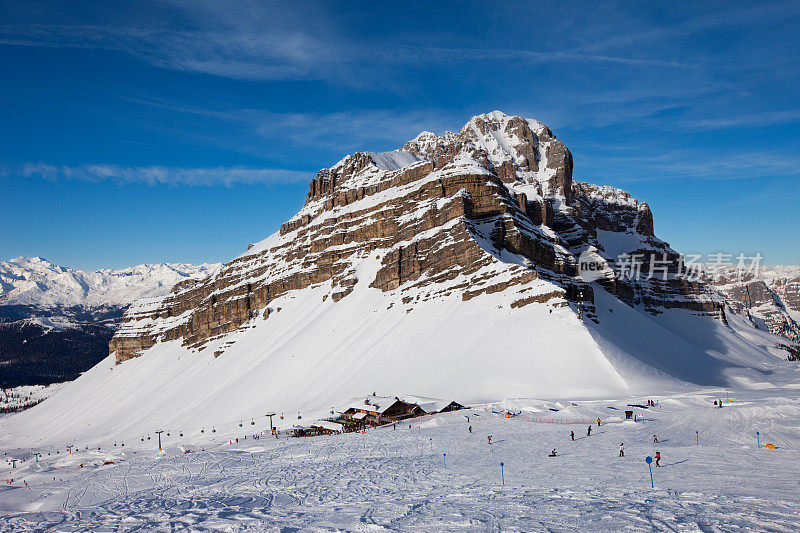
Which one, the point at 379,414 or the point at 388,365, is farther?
the point at 388,365

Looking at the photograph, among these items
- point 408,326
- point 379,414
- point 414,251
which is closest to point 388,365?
point 408,326

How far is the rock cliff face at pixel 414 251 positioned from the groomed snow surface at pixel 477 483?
46.5 meters

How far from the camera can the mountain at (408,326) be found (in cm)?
8038

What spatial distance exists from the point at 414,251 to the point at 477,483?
101 metres

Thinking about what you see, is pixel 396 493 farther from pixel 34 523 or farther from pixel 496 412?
pixel 496 412

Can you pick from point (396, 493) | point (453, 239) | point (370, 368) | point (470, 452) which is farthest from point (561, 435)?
point (453, 239)

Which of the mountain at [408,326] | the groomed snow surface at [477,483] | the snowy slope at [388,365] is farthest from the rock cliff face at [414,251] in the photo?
the groomed snow surface at [477,483]

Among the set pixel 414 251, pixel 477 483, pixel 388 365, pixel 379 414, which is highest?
pixel 414 251

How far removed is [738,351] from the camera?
146m

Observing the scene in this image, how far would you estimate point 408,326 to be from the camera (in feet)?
351

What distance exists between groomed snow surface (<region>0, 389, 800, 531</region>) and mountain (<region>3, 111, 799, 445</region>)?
22775 millimetres

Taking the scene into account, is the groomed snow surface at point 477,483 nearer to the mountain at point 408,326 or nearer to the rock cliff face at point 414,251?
the mountain at point 408,326

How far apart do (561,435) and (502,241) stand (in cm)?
8534

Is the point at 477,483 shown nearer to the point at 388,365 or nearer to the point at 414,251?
the point at 388,365
